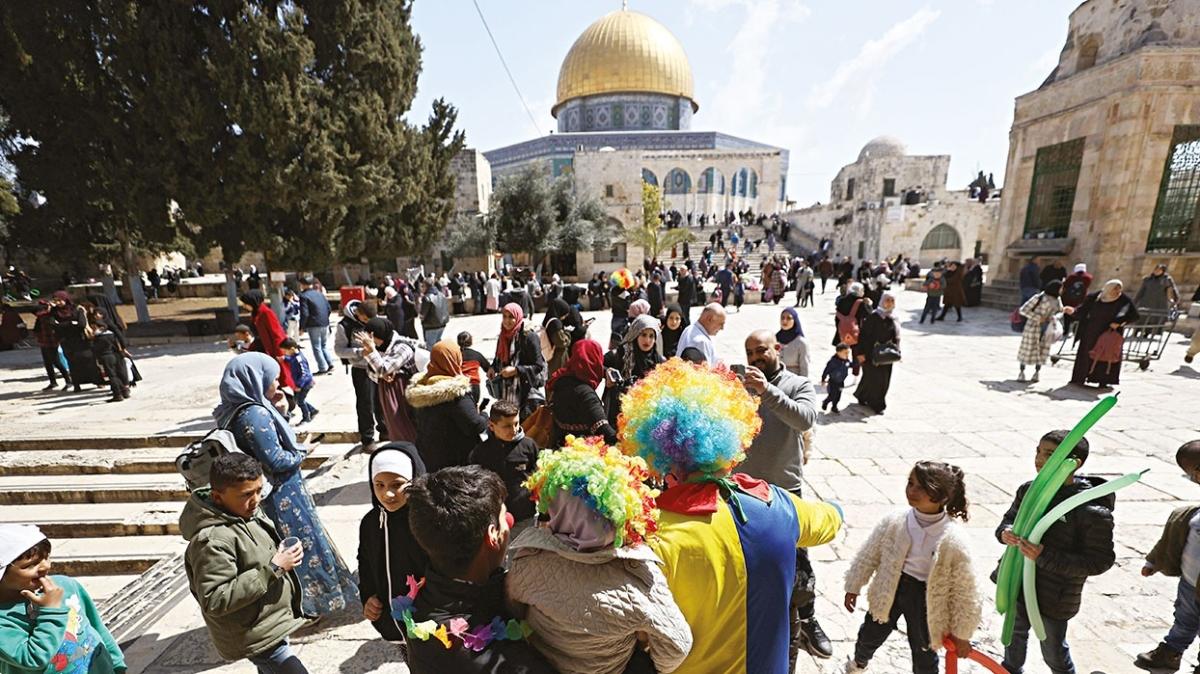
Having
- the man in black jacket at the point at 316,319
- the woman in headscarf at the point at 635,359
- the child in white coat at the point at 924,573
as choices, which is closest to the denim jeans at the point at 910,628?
the child in white coat at the point at 924,573

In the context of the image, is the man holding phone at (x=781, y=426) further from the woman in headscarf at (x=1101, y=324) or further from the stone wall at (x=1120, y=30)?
the stone wall at (x=1120, y=30)

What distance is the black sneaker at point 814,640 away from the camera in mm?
2758

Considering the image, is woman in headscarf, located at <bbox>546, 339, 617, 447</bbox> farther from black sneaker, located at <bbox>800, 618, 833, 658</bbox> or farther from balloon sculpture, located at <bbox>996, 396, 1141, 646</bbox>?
balloon sculpture, located at <bbox>996, 396, 1141, 646</bbox>

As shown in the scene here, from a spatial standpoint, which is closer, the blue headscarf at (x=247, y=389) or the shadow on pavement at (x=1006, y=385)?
the blue headscarf at (x=247, y=389)

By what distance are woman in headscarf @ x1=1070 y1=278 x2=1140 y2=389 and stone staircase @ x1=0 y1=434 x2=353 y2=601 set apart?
10.2 meters

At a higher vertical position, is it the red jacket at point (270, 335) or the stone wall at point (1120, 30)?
the stone wall at point (1120, 30)

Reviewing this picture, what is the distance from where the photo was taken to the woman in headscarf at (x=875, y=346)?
6.15m

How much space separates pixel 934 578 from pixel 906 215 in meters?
29.7

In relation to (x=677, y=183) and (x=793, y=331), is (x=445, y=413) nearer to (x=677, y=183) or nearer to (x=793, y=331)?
(x=793, y=331)

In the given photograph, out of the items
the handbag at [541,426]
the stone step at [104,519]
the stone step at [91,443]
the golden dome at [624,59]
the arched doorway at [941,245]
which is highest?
the golden dome at [624,59]

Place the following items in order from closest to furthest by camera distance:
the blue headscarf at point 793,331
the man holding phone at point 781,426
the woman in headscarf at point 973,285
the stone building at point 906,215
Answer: the man holding phone at point 781,426 → the blue headscarf at point 793,331 → the woman in headscarf at point 973,285 → the stone building at point 906,215

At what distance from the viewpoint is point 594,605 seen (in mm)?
1241

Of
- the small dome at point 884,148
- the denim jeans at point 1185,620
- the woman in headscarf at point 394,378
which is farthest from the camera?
the small dome at point 884,148

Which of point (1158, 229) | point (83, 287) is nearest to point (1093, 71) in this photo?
point (1158, 229)
